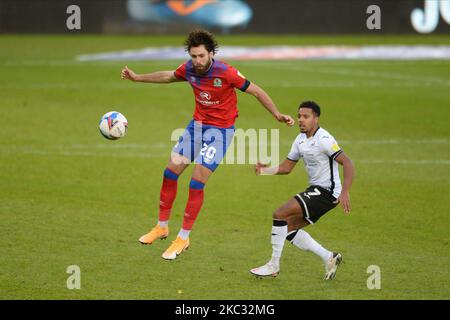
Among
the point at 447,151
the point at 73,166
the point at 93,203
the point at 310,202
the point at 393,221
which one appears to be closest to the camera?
the point at 310,202

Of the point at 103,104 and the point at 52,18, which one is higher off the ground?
the point at 52,18

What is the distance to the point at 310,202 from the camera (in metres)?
9.20

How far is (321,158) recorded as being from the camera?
30.3 ft

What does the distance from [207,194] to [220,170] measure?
1931 mm

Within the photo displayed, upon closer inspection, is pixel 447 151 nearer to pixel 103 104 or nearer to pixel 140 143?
pixel 140 143

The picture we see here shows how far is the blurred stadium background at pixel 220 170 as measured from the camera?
9164 millimetres

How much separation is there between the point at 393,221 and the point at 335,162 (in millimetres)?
2874

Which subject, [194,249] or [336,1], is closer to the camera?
[194,249]

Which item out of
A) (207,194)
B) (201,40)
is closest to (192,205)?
(201,40)

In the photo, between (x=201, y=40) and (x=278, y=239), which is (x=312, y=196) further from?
(x=201, y=40)

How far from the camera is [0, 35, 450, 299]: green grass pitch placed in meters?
9.02

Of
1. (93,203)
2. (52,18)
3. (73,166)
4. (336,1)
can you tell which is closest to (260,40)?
(336,1)

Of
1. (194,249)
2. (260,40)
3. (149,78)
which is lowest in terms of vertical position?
(194,249)

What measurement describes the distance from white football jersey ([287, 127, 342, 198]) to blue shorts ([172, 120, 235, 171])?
1.21m
